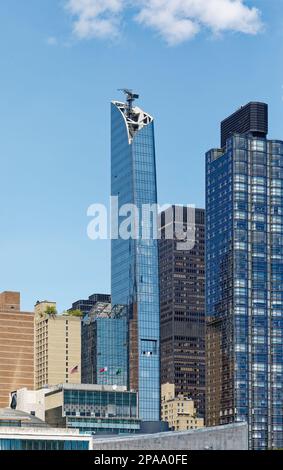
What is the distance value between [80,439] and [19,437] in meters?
9.29
